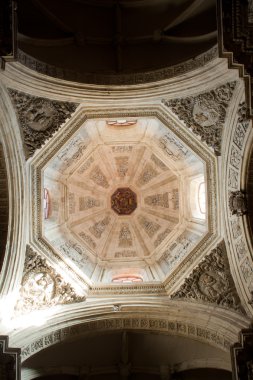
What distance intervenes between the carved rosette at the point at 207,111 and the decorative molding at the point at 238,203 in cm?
127

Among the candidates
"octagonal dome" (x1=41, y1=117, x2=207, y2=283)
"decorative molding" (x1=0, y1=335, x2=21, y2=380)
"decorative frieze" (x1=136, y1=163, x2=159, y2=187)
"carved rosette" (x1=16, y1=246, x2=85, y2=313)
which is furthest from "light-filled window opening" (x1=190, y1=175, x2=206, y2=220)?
"decorative molding" (x1=0, y1=335, x2=21, y2=380)

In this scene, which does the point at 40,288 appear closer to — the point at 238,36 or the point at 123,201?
the point at 123,201

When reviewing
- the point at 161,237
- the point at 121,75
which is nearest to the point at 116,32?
the point at 121,75

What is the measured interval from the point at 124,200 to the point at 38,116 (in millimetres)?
5974

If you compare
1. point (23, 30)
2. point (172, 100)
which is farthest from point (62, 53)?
point (172, 100)

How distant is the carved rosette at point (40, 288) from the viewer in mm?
14969

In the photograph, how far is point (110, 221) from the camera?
64.6 feet

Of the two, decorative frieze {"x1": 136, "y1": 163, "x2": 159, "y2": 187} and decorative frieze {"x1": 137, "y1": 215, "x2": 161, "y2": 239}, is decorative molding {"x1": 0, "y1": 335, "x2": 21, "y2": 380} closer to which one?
decorative frieze {"x1": 137, "y1": 215, "x2": 161, "y2": 239}

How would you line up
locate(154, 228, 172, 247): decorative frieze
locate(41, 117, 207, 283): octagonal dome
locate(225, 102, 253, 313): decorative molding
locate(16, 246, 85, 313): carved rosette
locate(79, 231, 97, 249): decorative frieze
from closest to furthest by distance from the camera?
locate(225, 102, 253, 313): decorative molding → locate(16, 246, 85, 313): carved rosette → locate(41, 117, 207, 283): octagonal dome → locate(154, 228, 172, 247): decorative frieze → locate(79, 231, 97, 249): decorative frieze

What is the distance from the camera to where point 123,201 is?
19.8 metres

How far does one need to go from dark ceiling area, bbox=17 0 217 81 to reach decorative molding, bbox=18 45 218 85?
0.78 feet

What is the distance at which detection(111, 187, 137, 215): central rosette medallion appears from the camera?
19.7 metres

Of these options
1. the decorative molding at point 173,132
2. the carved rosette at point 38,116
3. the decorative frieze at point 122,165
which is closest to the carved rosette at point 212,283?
the decorative molding at point 173,132

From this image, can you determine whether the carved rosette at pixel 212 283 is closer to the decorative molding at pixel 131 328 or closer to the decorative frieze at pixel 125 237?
the decorative molding at pixel 131 328
